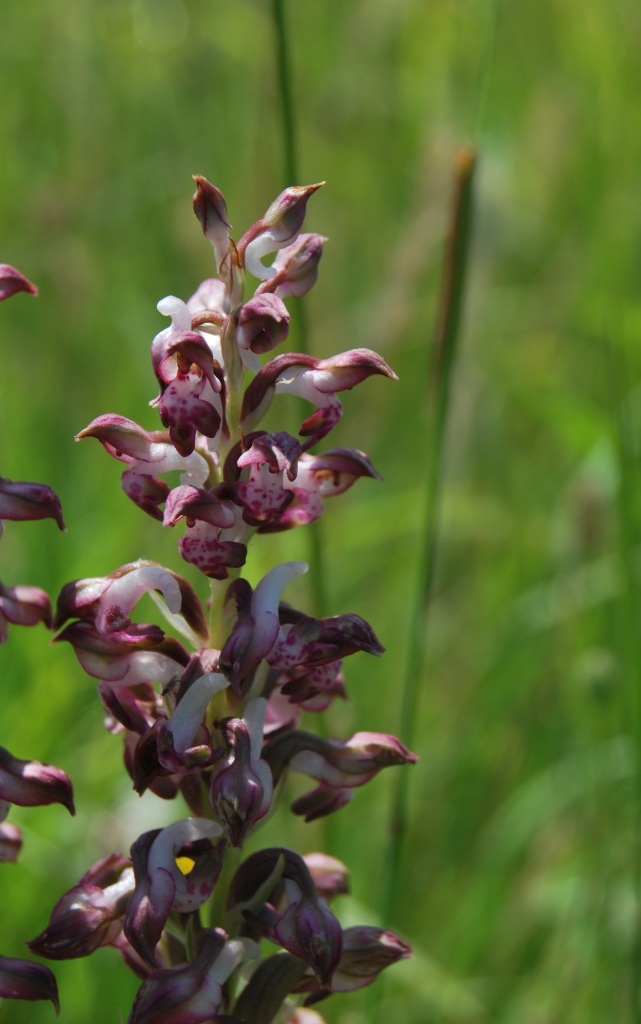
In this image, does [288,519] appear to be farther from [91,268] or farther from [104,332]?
[104,332]

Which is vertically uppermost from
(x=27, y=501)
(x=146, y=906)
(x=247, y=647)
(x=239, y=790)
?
(x=27, y=501)

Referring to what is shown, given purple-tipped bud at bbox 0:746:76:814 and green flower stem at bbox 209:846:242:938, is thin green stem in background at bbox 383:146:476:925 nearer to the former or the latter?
green flower stem at bbox 209:846:242:938

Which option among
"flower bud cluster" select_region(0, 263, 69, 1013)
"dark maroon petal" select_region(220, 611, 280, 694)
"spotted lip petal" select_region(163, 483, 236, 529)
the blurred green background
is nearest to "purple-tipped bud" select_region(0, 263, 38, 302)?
"flower bud cluster" select_region(0, 263, 69, 1013)

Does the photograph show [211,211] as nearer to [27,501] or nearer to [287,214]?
[287,214]

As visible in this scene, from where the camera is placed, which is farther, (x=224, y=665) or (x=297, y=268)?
(x=297, y=268)

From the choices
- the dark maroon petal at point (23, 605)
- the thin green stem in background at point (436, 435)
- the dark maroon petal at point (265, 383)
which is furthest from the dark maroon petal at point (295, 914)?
the thin green stem in background at point (436, 435)

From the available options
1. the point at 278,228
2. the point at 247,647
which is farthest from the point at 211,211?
the point at 247,647

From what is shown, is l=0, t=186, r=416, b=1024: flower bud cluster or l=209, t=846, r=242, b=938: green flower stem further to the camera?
l=209, t=846, r=242, b=938: green flower stem
